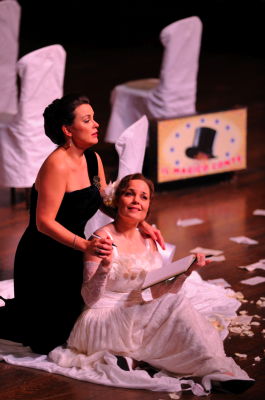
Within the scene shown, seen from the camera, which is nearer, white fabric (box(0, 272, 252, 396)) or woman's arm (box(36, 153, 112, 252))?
white fabric (box(0, 272, 252, 396))

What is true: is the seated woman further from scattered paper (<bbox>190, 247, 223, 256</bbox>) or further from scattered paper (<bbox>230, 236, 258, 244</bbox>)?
scattered paper (<bbox>230, 236, 258, 244</bbox>)

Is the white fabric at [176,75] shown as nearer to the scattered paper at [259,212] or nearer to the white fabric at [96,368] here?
the scattered paper at [259,212]

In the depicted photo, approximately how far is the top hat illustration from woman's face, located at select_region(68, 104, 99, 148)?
9.69 ft

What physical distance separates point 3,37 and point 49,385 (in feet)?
14.1

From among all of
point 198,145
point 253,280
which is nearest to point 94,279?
point 253,280

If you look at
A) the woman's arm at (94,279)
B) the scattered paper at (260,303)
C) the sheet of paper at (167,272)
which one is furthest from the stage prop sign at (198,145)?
the sheet of paper at (167,272)

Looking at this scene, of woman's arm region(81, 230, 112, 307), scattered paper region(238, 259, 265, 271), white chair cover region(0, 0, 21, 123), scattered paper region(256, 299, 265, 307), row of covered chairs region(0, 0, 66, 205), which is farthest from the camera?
white chair cover region(0, 0, 21, 123)

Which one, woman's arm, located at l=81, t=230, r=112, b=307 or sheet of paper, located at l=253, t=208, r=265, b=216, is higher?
woman's arm, located at l=81, t=230, r=112, b=307

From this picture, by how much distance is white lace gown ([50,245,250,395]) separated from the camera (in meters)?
3.73

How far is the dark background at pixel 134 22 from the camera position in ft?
42.1

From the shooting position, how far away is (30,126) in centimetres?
626

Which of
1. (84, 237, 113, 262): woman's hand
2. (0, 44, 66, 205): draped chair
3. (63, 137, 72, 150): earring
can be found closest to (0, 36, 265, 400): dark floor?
(0, 44, 66, 205): draped chair

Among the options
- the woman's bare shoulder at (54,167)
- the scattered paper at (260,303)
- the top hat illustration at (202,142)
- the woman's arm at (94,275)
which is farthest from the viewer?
the top hat illustration at (202,142)

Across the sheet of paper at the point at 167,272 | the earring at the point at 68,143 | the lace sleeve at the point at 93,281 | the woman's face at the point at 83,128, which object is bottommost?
the lace sleeve at the point at 93,281
